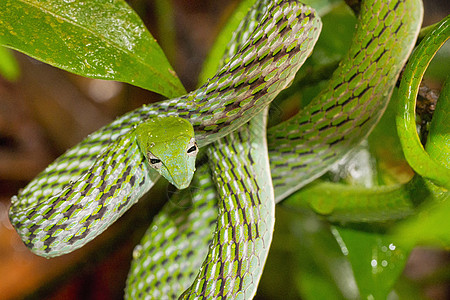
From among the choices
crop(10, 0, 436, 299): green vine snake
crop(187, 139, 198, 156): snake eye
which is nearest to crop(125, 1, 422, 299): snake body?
crop(10, 0, 436, 299): green vine snake

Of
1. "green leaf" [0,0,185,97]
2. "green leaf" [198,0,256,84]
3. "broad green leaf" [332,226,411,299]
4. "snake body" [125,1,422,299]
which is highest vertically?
"green leaf" [0,0,185,97]

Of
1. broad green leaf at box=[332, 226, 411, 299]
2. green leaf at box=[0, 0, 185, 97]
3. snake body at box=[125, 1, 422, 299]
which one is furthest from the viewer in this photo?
broad green leaf at box=[332, 226, 411, 299]

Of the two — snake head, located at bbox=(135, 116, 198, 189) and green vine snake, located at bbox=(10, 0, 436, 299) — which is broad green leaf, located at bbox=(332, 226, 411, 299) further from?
snake head, located at bbox=(135, 116, 198, 189)

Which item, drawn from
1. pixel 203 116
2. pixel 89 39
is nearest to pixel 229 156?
pixel 203 116

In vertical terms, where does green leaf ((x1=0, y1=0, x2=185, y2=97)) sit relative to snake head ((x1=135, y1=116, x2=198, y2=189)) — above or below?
above

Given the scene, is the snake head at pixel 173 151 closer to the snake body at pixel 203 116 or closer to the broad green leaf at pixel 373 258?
the snake body at pixel 203 116

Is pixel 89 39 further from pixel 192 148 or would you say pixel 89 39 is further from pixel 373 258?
pixel 373 258
